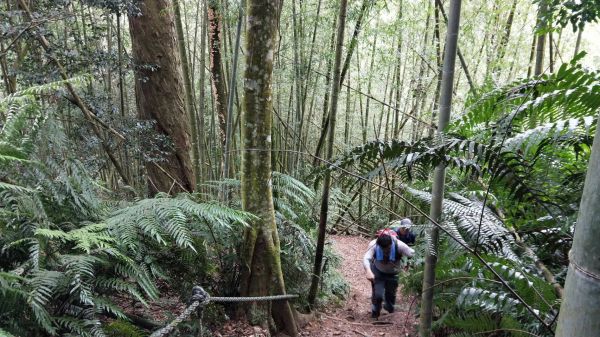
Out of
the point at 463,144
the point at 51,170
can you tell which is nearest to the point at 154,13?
the point at 51,170

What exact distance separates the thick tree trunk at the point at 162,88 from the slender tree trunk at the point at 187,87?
0.13 metres

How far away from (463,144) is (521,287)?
0.97 metres

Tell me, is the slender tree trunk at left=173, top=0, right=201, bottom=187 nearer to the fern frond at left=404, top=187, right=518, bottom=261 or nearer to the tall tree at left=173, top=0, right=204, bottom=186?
the tall tree at left=173, top=0, right=204, bottom=186

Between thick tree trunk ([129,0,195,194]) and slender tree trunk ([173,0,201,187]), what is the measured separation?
0.41 ft

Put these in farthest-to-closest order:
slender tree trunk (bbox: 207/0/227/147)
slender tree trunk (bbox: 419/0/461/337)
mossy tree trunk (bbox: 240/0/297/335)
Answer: slender tree trunk (bbox: 207/0/227/147) < mossy tree trunk (bbox: 240/0/297/335) < slender tree trunk (bbox: 419/0/461/337)

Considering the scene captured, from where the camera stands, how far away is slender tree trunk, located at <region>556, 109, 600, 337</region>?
1.79 feet

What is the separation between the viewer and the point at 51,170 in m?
2.17

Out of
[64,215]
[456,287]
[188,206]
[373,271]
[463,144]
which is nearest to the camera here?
[463,144]

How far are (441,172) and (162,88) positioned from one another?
13.5 feet

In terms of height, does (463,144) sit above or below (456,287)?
above

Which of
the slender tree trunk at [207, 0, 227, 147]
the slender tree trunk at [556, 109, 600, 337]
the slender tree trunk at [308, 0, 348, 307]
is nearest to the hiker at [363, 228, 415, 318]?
the slender tree trunk at [308, 0, 348, 307]

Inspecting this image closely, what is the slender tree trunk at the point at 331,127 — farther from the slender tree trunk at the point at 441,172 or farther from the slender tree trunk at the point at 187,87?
the slender tree trunk at the point at 187,87

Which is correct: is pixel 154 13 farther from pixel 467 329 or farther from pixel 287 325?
pixel 467 329

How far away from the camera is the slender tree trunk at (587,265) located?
0.55 metres
